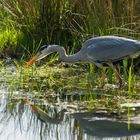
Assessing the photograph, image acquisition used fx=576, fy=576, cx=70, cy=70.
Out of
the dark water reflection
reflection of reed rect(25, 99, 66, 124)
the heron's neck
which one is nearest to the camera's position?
the dark water reflection

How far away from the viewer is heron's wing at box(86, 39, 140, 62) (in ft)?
25.4

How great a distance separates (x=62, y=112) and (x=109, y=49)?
1765 millimetres

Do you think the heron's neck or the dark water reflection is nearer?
the dark water reflection

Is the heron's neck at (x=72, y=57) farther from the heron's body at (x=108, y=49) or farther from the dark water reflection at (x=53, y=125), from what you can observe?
the dark water reflection at (x=53, y=125)

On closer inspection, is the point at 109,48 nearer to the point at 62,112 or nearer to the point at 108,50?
the point at 108,50

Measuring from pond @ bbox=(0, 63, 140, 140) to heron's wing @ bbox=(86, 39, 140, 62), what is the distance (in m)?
0.43

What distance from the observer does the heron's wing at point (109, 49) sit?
7738 millimetres

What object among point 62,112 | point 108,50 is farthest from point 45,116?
point 108,50

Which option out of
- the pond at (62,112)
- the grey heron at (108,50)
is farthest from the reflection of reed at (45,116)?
the grey heron at (108,50)

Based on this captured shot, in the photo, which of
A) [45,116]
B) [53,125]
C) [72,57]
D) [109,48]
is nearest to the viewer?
[53,125]

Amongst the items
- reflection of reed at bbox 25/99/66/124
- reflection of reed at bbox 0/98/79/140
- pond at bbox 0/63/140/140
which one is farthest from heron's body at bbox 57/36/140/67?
reflection of reed at bbox 25/99/66/124

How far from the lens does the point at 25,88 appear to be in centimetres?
754

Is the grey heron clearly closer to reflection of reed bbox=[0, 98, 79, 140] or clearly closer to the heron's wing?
the heron's wing

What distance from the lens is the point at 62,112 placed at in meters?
6.37
